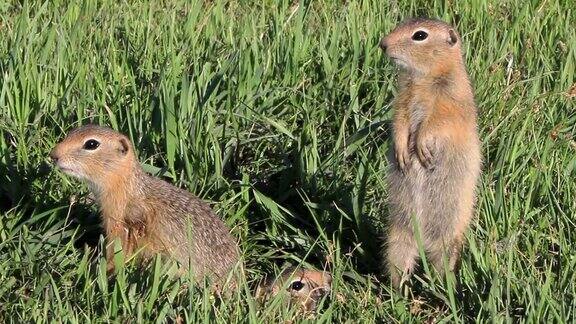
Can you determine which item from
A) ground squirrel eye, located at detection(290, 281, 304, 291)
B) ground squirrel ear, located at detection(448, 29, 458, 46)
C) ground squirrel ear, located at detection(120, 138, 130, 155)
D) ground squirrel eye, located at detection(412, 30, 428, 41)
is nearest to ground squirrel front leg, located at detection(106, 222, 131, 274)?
ground squirrel ear, located at detection(120, 138, 130, 155)

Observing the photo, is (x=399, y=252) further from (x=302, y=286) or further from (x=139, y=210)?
(x=139, y=210)

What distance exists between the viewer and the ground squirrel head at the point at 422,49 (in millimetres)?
5855

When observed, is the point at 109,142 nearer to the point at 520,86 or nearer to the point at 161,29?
the point at 161,29

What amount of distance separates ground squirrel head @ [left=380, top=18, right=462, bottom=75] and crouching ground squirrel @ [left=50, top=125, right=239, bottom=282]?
1176mm

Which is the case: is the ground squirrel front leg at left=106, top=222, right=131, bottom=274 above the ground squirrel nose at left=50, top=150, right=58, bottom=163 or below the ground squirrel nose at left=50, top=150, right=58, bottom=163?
below

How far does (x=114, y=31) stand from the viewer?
290 inches

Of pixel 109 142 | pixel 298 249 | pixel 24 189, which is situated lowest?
pixel 298 249

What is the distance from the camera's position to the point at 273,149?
6.52 metres

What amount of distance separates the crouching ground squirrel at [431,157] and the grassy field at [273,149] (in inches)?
6.7

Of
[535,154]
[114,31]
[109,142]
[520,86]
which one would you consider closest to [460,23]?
[520,86]

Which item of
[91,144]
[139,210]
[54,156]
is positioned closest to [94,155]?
[91,144]

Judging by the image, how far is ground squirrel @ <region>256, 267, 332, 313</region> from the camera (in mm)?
5410

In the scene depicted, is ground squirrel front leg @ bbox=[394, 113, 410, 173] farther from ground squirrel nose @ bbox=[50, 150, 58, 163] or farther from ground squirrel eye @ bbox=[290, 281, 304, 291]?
ground squirrel nose @ bbox=[50, 150, 58, 163]

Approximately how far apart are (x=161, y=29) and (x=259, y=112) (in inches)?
46.2
